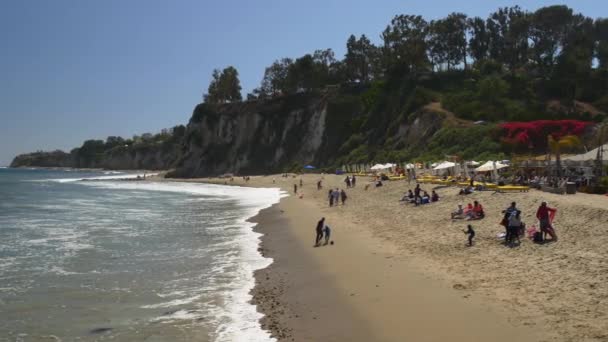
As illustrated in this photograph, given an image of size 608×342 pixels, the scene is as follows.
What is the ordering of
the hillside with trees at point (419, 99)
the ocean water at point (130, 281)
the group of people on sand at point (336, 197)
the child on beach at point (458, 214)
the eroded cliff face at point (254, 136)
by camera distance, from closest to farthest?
the ocean water at point (130, 281) < the child on beach at point (458, 214) < the group of people on sand at point (336, 197) < the hillside with trees at point (419, 99) < the eroded cliff face at point (254, 136)

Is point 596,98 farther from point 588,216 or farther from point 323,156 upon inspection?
point 588,216

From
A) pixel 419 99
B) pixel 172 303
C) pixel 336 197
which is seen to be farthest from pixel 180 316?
pixel 419 99

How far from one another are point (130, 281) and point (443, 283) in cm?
863

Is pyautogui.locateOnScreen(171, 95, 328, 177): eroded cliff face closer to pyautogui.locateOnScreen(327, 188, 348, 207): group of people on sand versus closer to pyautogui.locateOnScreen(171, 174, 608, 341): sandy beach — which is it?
pyautogui.locateOnScreen(327, 188, 348, 207): group of people on sand

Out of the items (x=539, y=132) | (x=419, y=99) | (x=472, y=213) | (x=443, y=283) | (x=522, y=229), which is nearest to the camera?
(x=443, y=283)

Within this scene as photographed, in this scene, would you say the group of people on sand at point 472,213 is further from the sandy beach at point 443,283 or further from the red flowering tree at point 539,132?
the red flowering tree at point 539,132

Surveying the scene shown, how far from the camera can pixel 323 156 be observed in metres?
84.8

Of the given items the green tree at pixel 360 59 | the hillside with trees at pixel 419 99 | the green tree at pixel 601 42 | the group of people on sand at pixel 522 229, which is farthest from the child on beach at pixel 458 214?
the green tree at pixel 360 59

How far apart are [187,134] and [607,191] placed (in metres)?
99.6

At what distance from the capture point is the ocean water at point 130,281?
33.8ft

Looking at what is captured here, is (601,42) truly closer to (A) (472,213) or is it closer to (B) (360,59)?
(B) (360,59)

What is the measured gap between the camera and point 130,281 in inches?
571

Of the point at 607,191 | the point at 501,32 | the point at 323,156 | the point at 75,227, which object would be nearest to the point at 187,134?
the point at 323,156

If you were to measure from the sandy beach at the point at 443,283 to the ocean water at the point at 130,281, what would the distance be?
98 cm
